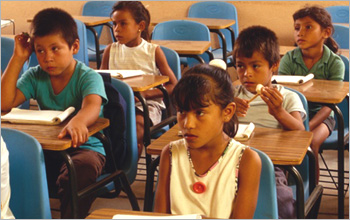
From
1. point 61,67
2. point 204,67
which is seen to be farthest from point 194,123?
A: point 61,67

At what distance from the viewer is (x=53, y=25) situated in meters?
2.72

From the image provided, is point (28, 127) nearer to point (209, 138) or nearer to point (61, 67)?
point (61, 67)

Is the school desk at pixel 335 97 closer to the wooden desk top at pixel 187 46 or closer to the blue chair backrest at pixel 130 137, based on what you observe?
the blue chair backrest at pixel 130 137

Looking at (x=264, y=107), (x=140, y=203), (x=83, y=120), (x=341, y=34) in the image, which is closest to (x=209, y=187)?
(x=83, y=120)

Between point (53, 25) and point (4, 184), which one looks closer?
point (4, 184)

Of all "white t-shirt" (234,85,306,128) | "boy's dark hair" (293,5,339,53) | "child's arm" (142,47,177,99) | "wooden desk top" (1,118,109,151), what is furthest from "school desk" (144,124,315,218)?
"boy's dark hair" (293,5,339,53)

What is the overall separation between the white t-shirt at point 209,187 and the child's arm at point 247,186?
0.02m

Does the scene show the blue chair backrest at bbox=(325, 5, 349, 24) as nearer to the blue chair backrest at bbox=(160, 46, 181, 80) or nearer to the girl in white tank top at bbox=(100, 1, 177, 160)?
the girl in white tank top at bbox=(100, 1, 177, 160)

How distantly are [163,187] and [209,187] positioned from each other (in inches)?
5.4

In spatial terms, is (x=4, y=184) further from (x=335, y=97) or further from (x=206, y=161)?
(x=335, y=97)

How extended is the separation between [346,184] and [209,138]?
1.97 m

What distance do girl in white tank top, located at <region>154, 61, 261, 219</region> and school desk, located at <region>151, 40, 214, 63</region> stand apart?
230 centimetres

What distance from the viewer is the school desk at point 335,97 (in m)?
3.00

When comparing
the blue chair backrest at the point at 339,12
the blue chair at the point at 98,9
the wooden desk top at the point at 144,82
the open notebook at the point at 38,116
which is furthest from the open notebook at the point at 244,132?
the blue chair at the point at 98,9
